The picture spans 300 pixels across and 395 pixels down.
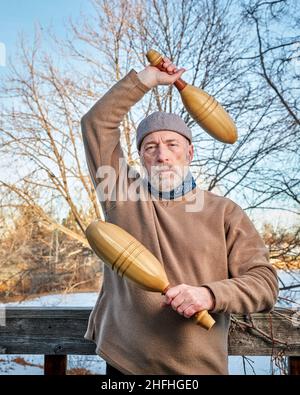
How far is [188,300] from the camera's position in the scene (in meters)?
0.84

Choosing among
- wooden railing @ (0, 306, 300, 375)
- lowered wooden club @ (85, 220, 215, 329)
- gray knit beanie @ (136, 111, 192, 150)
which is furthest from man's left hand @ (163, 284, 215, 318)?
wooden railing @ (0, 306, 300, 375)

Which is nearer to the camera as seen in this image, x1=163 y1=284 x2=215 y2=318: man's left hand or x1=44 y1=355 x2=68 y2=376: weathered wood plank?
x1=163 y1=284 x2=215 y2=318: man's left hand

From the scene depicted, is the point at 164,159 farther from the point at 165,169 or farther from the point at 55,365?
the point at 55,365

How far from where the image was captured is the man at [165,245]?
99cm

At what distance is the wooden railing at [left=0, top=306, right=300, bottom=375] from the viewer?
149cm

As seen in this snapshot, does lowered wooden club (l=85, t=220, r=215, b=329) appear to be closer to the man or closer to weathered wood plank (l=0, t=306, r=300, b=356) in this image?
the man

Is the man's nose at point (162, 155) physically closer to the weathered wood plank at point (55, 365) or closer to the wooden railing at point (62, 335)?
the wooden railing at point (62, 335)

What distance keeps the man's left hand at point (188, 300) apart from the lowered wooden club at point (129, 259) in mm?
23

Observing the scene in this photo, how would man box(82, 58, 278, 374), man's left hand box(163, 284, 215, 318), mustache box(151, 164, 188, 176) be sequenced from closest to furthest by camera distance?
man's left hand box(163, 284, 215, 318) → man box(82, 58, 278, 374) → mustache box(151, 164, 188, 176)

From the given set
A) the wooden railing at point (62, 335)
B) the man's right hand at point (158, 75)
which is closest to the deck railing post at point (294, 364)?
the wooden railing at point (62, 335)

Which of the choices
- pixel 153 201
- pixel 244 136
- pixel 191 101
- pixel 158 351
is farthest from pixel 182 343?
pixel 244 136

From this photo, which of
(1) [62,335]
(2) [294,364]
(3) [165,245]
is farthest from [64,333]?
(2) [294,364]

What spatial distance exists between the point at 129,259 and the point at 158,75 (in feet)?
1.71

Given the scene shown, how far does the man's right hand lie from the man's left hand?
1.81 feet
